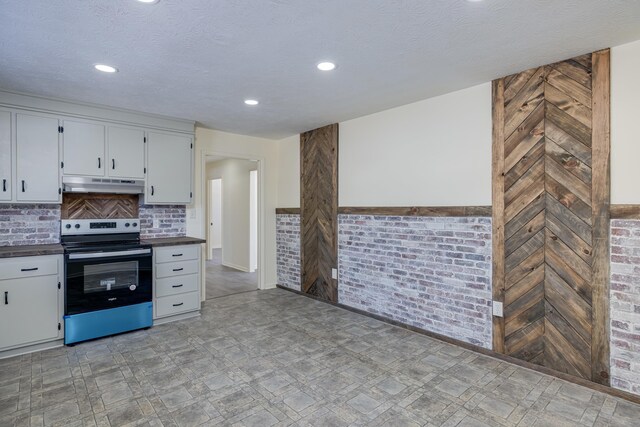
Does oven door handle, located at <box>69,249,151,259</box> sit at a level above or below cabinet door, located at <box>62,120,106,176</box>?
below

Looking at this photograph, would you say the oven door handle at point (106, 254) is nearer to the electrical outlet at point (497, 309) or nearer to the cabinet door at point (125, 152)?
the cabinet door at point (125, 152)

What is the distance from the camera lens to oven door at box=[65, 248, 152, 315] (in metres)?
3.29

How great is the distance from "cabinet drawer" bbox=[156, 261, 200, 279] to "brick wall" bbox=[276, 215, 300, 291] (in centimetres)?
158

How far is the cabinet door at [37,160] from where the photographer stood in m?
3.32

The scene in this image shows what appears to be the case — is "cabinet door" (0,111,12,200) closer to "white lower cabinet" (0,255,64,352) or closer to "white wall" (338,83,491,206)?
"white lower cabinet" (0,255,64,352)

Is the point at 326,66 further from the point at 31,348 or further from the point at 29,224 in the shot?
the point at 31,348

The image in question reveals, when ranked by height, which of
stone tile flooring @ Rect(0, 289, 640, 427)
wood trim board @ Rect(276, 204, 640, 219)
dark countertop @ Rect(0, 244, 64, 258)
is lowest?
stone tile flooring @ Rect(0, 289, 640, 427)

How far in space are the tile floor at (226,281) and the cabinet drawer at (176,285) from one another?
977mm

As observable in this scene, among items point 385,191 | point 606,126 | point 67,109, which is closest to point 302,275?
point 385,191

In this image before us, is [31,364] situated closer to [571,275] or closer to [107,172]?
[107,172]

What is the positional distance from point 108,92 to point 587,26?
3880 mm

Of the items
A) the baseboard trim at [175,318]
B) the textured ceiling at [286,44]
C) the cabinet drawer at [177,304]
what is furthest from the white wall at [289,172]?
the baseboard trim at [175,318]

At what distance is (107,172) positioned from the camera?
3809 millimetres

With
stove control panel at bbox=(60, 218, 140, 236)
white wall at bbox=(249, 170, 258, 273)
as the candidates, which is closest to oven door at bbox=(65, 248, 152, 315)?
stove control panel at bbox=(60, 218, 140, 236)
